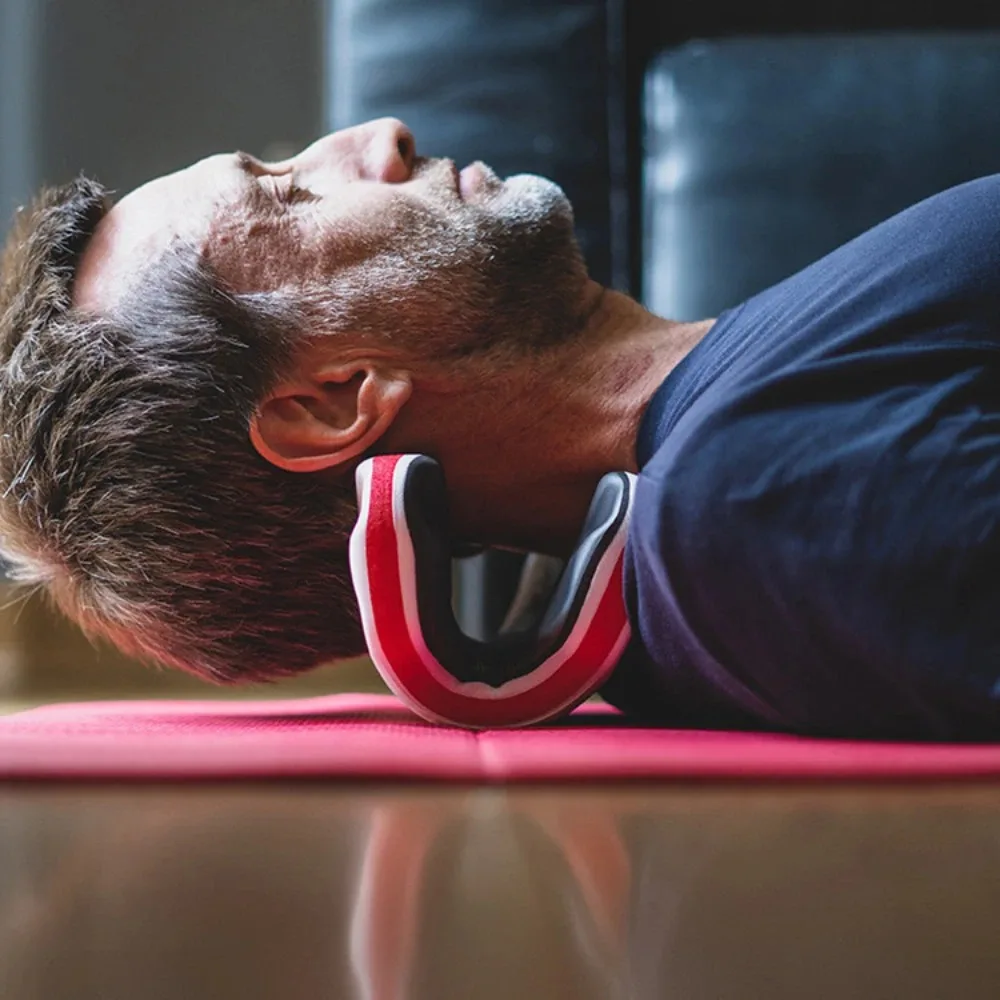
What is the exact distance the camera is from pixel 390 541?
0.77 m

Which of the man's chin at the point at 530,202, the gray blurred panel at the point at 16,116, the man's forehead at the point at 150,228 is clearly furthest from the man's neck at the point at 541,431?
the gray blurred panel at the point at 16,116

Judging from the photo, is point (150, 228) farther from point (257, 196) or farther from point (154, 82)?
point (154, 82)

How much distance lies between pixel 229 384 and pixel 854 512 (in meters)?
0.47

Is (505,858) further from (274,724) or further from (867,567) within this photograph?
(274,724)

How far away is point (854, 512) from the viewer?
24.6 inches

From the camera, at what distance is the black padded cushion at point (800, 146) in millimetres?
1335

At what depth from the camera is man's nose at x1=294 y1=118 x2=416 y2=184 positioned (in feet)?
3.20

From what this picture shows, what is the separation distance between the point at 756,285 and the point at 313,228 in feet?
2.10

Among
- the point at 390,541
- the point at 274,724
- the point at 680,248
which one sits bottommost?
the point at 274,724

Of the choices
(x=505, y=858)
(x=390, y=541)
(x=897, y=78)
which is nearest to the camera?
(x=505, y=858)

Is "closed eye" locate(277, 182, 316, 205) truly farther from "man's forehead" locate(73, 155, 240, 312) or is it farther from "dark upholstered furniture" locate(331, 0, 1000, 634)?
"dark upholstered furniture" locate(331, 0, 1000, 634)

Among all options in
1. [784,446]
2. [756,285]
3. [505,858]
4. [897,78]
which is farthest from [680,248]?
[505,858]

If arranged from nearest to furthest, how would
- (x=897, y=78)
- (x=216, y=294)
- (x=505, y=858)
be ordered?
(x=505, y=858) < (x=216, y=294) < (x=897, y=78)

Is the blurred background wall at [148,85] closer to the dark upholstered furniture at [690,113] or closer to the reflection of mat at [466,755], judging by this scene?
the dark upholstered furniture at [690,113]
